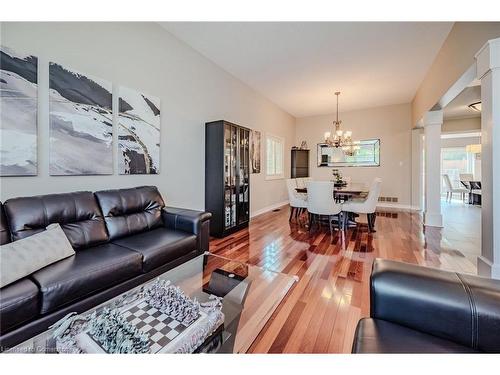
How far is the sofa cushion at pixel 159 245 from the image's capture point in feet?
6.50

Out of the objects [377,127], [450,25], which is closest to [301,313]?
[450,25]

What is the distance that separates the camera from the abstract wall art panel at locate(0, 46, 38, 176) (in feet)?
6.00

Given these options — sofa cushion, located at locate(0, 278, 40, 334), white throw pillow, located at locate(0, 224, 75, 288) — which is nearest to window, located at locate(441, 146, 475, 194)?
white throw pillow, located at locate(0, 224, 75, 288)

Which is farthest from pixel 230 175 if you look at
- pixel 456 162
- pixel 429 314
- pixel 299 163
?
pixel 456 162

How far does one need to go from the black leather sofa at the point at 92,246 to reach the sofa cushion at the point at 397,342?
1692 mm

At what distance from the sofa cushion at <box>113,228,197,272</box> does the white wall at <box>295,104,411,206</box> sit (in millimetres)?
6095

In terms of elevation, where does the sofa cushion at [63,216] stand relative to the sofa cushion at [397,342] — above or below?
above

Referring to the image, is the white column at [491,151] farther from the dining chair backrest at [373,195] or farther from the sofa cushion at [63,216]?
the sofa cushion at [63,216]

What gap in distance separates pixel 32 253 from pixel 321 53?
4328 millimetres

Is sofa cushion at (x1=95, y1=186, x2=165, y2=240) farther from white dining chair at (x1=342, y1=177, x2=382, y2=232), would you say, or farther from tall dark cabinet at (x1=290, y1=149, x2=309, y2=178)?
tall dark cabinet at (x1=290, y1=149, x2=309, y2=178)

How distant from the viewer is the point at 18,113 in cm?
190

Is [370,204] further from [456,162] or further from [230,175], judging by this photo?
[456,162]

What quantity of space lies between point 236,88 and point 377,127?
4710mm

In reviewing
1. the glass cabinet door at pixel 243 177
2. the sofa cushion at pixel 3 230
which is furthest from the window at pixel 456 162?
the sofa cushion at pixel 3 230
